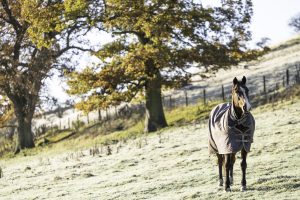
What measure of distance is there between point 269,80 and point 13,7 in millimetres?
28156

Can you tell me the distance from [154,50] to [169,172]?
14.6 metres

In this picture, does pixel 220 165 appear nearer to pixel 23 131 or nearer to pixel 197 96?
pixel 23 131

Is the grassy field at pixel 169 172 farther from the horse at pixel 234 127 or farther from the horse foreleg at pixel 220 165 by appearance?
the horse at pixel 234 127

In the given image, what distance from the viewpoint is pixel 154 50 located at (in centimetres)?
2995

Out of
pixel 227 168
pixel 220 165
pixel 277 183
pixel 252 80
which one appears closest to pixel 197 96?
pixel 252 80

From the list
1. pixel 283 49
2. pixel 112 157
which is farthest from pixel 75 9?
pixel 283 49

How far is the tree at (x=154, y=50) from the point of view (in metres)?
30.7

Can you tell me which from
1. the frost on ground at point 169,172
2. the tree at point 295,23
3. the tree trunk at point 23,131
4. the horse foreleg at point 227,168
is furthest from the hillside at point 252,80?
the tree at point 295,23

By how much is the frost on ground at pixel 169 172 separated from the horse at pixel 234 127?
90 centimetres

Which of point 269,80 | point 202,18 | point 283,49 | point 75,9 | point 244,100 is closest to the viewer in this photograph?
point 244,100

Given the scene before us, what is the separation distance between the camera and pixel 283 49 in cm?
8206

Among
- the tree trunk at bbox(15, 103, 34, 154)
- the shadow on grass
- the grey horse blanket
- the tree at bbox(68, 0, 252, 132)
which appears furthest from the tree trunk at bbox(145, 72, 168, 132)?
the grey horse blanket

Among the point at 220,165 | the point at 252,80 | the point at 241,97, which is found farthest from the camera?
the point at 252,80

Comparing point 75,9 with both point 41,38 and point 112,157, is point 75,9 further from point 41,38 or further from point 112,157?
point 112,157
